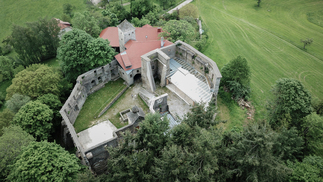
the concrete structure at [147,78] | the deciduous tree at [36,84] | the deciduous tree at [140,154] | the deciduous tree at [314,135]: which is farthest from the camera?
the deciduous tree at [36,84]

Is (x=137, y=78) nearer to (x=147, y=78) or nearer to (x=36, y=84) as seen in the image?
(x=147, y=78)

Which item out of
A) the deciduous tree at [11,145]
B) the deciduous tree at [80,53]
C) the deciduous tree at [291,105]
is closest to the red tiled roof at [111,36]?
the deciduous tree at [80,53]

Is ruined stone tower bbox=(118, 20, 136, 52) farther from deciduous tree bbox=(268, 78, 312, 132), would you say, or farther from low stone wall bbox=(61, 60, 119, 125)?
deciduous tree bbox=(268, 78, 312, 132)

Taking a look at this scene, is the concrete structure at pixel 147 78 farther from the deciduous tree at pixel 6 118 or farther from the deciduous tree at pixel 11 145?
the deciduous tree at pixel 6 118

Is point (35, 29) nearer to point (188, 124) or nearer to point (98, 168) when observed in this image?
point (98, 168)

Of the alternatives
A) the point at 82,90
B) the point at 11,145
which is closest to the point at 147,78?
the point at 82,90

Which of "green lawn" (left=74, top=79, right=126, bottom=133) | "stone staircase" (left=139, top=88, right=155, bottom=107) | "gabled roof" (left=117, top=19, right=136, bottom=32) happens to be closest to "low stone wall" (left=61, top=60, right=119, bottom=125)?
"green lawn" (left=74, top=79, right=126, bottom=133)
